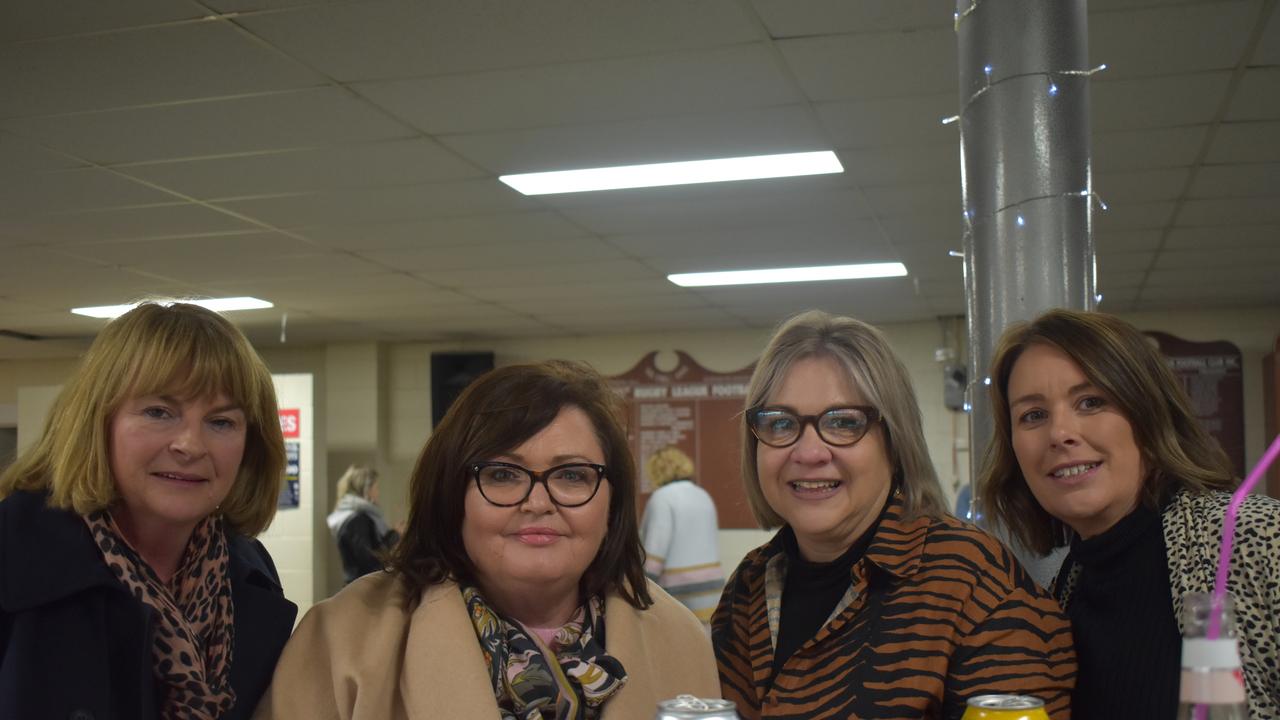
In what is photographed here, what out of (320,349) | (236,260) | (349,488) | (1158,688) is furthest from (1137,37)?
(320,349)

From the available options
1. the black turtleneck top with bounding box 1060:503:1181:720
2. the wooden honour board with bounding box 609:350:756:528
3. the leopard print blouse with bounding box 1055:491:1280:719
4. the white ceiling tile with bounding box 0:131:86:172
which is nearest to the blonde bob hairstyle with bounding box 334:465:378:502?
the wooden honour board with bounding box 609:350:756:528

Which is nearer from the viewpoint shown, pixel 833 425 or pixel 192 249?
Answer: pixel 833 425

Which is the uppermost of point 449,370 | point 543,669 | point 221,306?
point 221,306

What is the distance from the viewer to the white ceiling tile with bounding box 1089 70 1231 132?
4004 mm

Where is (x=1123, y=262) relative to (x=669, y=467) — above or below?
above

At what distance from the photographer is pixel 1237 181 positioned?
17.7ft

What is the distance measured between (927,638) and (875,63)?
2.64m

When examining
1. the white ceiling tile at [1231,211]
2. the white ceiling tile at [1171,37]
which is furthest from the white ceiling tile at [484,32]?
the white ceiling tile at [1231,211]

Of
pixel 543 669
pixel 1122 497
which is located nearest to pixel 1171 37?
pixel 1122 497

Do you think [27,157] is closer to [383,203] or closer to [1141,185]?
[383,203]

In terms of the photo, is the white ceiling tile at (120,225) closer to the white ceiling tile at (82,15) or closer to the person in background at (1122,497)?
the white ceiling tile at (82,15)

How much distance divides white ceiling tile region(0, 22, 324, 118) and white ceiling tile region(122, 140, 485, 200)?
74cm

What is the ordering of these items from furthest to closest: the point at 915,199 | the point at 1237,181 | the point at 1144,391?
the point at 915,199 < the point at 1237,181 < the point at 1144,391

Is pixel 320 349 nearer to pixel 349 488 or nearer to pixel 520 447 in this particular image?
pixel 349 488
